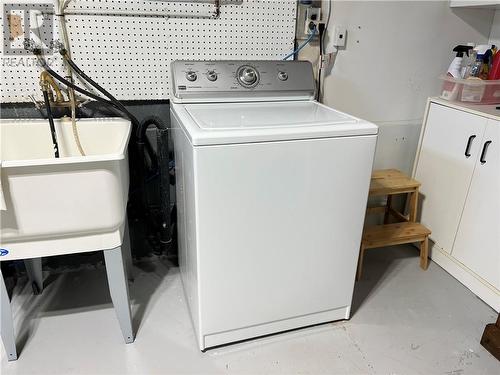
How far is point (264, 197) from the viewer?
1325mm

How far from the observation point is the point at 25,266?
1.83m

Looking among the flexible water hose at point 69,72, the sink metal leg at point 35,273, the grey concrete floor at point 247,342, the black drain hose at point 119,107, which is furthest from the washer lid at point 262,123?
the sink metal leg at point 35,273

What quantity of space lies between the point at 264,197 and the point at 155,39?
2.98ft

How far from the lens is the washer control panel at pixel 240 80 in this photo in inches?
64.0

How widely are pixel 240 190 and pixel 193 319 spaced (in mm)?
713

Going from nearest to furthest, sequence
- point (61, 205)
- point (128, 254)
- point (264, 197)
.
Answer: point (61, 205)
point (264, 197)
point (128, 254)

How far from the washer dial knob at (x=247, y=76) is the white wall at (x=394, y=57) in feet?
1.28

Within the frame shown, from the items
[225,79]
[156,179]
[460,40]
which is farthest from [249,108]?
[460,40]

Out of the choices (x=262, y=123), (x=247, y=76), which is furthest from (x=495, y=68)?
(x=262, y=123)

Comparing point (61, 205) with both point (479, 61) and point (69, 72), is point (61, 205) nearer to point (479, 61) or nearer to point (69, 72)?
point (69, 72)

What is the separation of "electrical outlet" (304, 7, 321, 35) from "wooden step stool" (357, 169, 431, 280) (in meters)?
0.88

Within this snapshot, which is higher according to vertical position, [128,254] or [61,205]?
[61,205]

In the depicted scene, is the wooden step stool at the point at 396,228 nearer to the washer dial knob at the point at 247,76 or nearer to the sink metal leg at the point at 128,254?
the washer dial knob at the point at 247,76

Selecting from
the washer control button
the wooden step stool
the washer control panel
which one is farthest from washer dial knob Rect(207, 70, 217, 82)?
the wooden step stool
